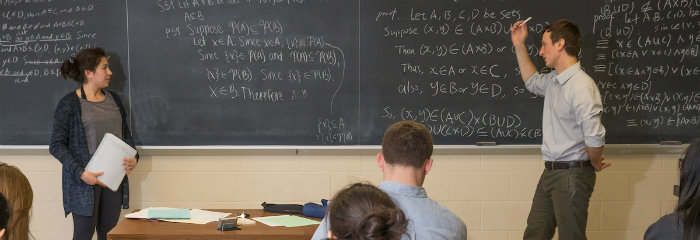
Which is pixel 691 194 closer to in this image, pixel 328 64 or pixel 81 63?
pixel 328 64

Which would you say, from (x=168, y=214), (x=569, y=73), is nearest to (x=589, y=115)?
(x=569, y=73)

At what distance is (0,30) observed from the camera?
402cm

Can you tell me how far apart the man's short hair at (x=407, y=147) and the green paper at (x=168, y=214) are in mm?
1111

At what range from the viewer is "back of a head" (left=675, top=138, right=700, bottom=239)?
1750 mm

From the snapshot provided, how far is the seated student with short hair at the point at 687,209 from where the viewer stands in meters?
1.75

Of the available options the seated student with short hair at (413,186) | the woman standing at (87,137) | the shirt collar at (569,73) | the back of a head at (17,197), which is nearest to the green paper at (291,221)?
the seated student with short hair at (413,186)

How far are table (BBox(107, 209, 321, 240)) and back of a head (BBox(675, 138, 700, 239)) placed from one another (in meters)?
1.42

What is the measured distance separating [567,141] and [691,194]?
1.71m

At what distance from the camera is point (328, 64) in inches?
159

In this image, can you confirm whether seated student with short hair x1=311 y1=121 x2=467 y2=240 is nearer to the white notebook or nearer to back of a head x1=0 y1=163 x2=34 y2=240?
back of a head x1=0 y1=163 x2=34 y2=240

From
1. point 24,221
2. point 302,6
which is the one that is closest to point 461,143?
point 302,6

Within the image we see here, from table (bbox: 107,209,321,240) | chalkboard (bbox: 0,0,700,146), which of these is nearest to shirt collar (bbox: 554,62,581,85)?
chalkboard (bbox: 0,0,700,146)

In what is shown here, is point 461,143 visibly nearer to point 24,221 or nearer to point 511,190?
point 511,190

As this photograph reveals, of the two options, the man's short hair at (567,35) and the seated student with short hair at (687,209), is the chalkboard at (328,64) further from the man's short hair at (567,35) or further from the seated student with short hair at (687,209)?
the seated student with short hair at (687,209)
